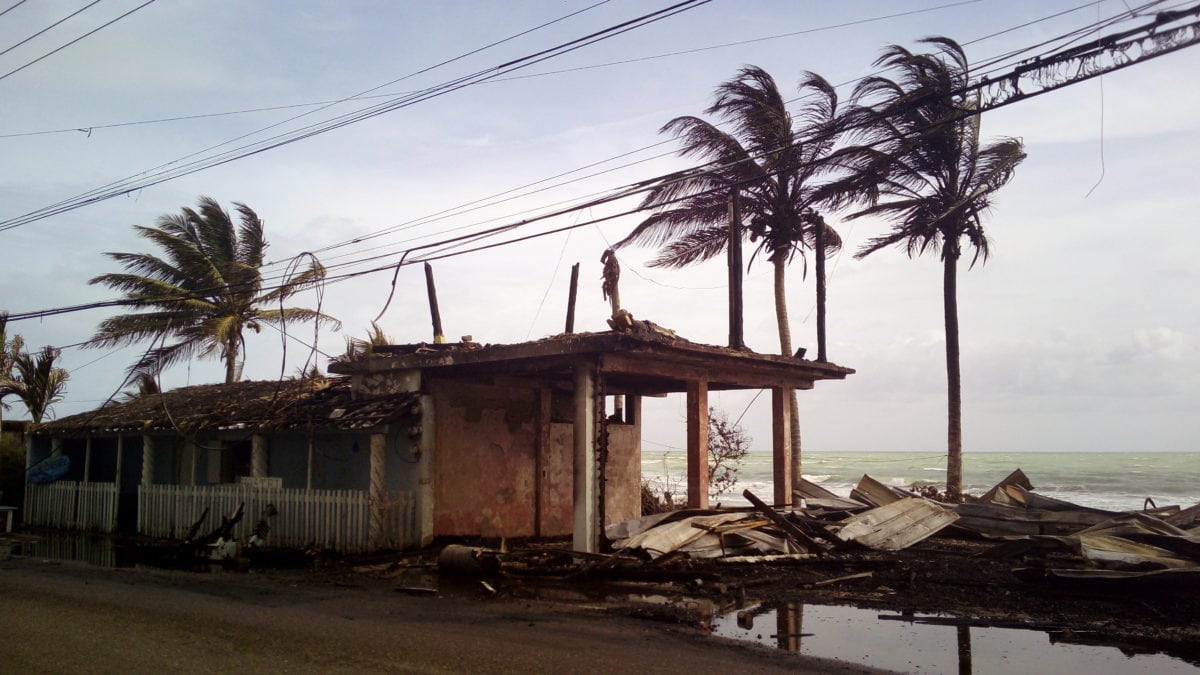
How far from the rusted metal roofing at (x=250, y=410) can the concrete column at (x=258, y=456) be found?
1.19ft

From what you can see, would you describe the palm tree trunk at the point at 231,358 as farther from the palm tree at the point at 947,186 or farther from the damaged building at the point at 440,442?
the palm tree at the point at 947,186

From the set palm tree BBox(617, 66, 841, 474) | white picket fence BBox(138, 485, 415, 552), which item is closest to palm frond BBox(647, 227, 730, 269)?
palm tree BBox(617, 66, 841, 474)

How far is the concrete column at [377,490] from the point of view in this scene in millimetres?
14719

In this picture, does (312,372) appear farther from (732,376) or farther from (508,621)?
(508,621)

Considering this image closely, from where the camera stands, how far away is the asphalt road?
708cm

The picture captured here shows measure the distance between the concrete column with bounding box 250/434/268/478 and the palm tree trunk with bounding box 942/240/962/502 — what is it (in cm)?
1505

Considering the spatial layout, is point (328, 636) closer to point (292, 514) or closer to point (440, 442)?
point (440, 442)

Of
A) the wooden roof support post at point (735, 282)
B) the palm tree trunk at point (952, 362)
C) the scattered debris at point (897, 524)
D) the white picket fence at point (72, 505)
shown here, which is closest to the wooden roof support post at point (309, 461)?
the white picket fence at point (72, 505)

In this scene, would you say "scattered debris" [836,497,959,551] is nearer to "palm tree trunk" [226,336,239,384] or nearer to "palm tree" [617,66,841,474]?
"palm tree" [617,66,841,474]

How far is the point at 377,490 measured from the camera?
15.2 meters

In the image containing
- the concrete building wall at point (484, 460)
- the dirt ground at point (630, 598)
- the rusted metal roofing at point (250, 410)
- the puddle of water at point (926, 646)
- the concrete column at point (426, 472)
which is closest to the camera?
the puddle of water at point (926, 646)

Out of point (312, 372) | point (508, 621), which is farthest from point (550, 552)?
point (312, 372)

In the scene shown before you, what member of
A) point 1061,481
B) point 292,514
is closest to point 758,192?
point 292,514

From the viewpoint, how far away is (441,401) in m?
15.8
